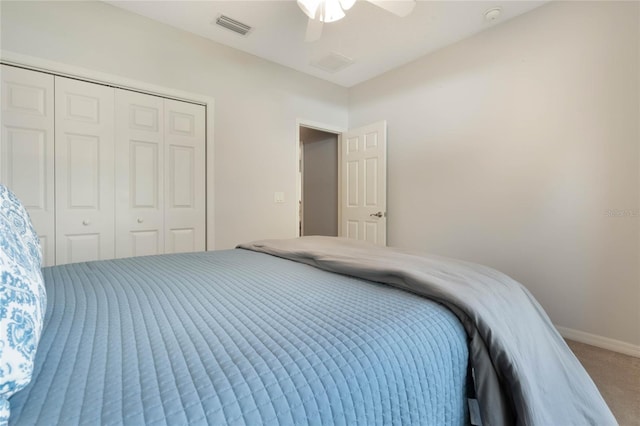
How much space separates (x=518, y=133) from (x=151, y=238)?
3.24m

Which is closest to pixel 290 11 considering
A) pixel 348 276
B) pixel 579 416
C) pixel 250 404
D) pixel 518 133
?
pixel 518 133

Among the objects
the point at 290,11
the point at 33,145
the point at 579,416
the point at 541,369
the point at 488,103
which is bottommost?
the point at 579,416

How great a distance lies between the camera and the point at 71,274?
1.20 metres

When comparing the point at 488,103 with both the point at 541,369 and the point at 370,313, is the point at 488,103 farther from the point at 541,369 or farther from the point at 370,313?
the point at 370,313

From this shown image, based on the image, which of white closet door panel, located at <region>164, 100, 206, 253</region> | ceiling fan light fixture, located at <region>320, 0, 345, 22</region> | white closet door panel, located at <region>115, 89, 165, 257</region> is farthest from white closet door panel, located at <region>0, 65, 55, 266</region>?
ceiling fan light fixture, located at <region>320, 0, 345, 22</region>

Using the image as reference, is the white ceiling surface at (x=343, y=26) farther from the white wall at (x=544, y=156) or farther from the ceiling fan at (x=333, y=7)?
the ceiling fan at (x=333, y=7)

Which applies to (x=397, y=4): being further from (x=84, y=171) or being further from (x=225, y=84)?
(x=84, y=171)

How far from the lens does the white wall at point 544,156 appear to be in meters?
2.01

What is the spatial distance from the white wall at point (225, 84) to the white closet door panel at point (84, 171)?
0.25m

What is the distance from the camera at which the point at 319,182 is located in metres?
4.60

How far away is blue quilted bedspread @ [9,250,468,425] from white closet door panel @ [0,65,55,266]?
5.07 ft

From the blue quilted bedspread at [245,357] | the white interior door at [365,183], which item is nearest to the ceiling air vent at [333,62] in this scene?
the white interior door at [365,183]

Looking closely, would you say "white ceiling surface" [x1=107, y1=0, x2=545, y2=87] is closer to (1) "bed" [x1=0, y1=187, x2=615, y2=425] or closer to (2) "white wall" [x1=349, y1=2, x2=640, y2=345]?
(2) "white wall" [x1=349, y1=2, x2=640, y2=345]

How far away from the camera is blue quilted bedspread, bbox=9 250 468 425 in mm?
445
